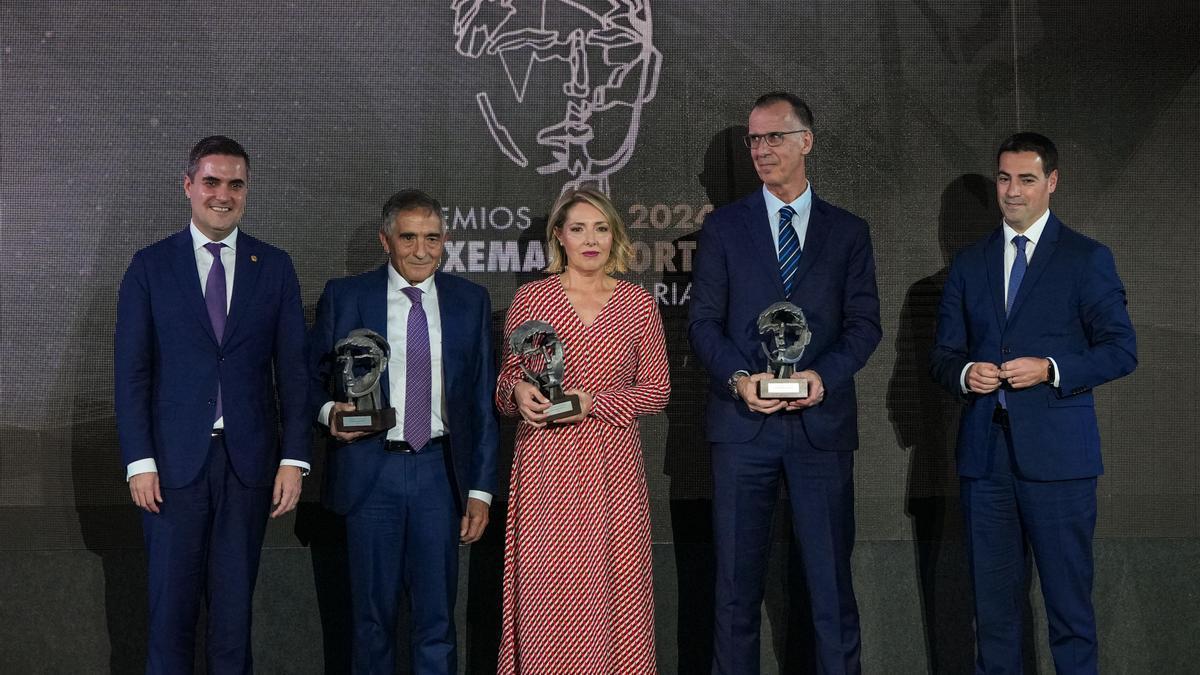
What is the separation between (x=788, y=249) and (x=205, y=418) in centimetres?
180

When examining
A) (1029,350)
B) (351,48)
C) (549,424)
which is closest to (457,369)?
(549,424)

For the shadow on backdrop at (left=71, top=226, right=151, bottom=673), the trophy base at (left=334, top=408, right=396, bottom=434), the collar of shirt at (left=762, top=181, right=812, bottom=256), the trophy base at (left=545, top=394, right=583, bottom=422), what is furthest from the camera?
the shadow on backdrop at (left=71, top=226, right=151, bottom=673)

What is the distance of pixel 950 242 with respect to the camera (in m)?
4.28

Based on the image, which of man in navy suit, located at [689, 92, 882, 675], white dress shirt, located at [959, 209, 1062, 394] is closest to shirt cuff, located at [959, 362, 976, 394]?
white dress shirt, located at [959, 209, 1062, 394]

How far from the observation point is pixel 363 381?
328 cm

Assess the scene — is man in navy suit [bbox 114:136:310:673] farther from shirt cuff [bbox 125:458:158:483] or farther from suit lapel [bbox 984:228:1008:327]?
suit lapel [bbox 984:228:1008:327]

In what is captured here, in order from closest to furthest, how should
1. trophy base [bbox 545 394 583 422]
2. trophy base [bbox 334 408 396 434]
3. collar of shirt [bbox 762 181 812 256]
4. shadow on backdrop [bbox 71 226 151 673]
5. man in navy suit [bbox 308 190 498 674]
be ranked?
1. trophy base [bbox 545 394 583 422]
2. trophy base [bbox 334 408 396 434]
3. man in navy suit [bbox 308 190 498 674]
4. collar of shirt [bbox 762 181 812 256]
5. shadow on backdrop [bbox 71 226 151 673]

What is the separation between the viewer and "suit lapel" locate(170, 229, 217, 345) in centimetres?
337

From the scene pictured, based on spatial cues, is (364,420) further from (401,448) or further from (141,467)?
(141,467)

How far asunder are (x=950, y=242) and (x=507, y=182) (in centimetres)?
164

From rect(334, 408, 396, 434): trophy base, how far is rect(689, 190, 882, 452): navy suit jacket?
96 cm

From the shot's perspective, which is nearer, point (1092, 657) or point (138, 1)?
point (1092, 657)

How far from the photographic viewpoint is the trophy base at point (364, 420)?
10.8 feet

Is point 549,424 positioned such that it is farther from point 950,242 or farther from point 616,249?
point 950,242
